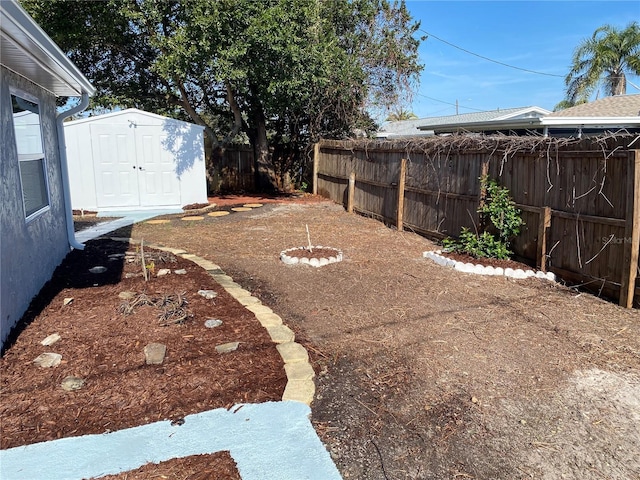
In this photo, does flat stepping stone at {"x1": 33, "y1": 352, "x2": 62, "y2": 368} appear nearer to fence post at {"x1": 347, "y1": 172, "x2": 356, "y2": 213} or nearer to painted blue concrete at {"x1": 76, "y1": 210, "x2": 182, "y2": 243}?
painted blue concrete at {"x1": 76, "y1": 210, "x2": 182, "y2": 243}

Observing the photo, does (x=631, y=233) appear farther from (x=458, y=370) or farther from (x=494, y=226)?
(x=458, y=370)

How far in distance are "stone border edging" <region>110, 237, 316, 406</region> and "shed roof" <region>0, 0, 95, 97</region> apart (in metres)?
2.63

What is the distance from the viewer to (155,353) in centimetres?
331

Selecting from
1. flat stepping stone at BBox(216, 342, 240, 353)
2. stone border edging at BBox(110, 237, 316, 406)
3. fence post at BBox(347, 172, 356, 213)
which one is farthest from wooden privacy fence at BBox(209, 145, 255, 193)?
flat stepping stone at BBox(216, 342, 240, 353)

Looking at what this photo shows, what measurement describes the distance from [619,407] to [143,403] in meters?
2.93

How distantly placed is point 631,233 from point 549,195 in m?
1.24

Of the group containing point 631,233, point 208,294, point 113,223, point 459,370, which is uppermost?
point 631,233

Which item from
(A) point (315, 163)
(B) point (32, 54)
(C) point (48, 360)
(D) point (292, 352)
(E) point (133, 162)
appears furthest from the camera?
(A) point (315, 163)

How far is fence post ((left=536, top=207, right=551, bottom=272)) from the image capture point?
18.3 ft

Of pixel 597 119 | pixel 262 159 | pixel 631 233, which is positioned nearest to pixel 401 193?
pixel 631 233

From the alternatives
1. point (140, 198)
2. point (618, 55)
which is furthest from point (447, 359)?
point (618, 55)

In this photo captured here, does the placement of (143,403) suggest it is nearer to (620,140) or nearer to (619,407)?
(619,407)

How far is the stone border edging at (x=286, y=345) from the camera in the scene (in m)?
2.95

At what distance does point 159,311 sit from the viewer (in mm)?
4094
